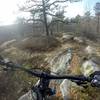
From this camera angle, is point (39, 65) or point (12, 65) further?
point (39, 65)

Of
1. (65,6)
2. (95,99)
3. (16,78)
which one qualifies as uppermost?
(65,6)

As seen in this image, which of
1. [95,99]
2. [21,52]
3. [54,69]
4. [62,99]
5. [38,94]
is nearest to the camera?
[38,94]

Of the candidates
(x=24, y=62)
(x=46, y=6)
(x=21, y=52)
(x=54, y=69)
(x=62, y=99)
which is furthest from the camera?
(x=46, y=6)

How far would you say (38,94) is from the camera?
11.1 ft

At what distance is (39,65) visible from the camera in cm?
1639

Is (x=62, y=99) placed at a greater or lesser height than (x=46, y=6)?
lesser

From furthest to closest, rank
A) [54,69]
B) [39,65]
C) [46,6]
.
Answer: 1. [46,6]
2. [39,65]
3. [54,69]

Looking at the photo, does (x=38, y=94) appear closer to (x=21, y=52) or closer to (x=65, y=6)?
(x=21, y=52)

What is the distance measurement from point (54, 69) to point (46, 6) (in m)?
15.3

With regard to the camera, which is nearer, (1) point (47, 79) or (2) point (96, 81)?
(2) point (96, 81)

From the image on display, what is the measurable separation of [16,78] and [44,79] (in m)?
12.1

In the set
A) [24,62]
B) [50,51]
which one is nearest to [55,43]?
[50,51]

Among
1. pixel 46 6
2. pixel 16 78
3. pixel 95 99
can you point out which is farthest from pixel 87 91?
pixel 46 6

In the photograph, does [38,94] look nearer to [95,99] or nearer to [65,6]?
[95,99]
